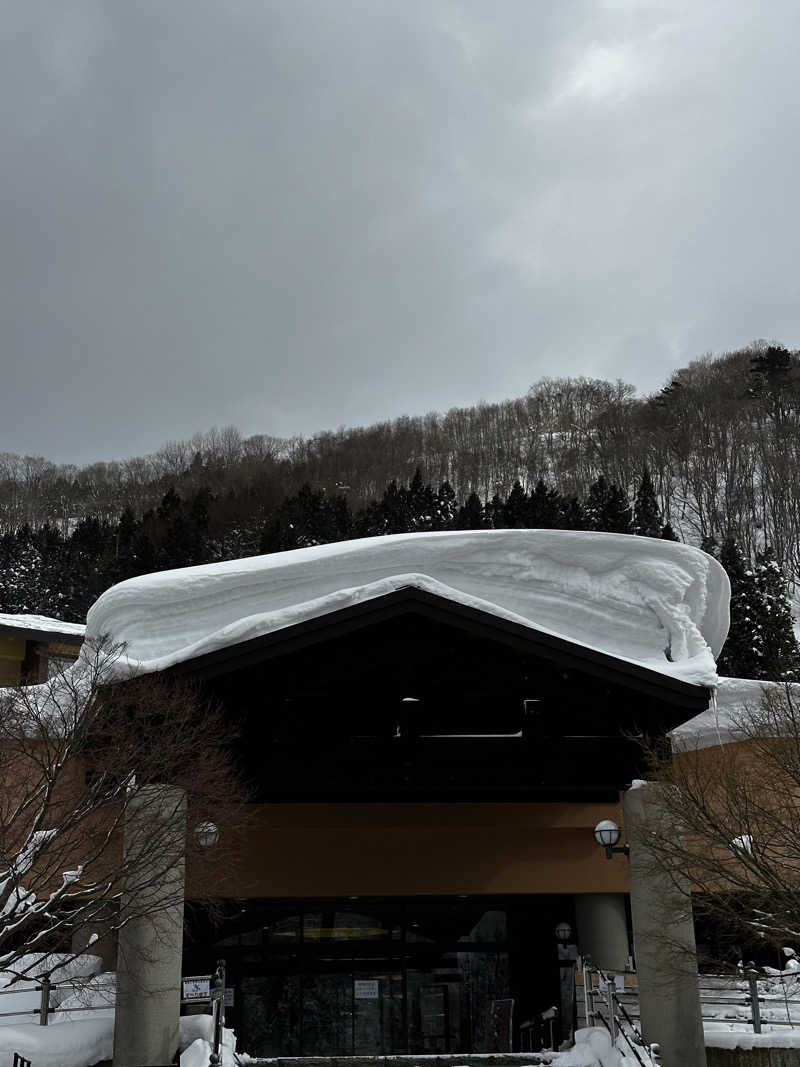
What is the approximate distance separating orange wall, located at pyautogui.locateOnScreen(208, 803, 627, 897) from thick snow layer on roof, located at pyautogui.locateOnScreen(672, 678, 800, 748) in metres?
2.55

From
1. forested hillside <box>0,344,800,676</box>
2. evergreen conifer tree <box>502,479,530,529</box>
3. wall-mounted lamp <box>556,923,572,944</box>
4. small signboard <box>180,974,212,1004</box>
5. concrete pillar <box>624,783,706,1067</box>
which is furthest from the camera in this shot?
evergreen conifer tree <box>502,479,530,529</box>

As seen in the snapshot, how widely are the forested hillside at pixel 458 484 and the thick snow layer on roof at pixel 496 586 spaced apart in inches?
1209

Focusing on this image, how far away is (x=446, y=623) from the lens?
1391cm

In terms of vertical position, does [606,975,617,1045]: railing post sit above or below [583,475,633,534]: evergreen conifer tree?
below

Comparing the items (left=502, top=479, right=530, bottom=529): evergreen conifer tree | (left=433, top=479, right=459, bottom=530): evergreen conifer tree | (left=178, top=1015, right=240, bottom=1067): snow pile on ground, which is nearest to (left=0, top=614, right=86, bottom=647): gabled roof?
(left=178, top=1015, right=240, bottom=1067): snow pile on ground

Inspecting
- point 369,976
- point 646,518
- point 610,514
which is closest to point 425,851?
point 369,976

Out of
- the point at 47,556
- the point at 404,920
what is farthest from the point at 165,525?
the point at 404,920

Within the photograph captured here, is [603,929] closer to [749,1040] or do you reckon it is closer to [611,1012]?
[749,1040]

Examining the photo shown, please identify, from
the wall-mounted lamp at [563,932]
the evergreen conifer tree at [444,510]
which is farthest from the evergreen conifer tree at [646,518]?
the wall-mounted lamp at [563,932]

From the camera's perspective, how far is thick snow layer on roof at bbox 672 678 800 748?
699 inches

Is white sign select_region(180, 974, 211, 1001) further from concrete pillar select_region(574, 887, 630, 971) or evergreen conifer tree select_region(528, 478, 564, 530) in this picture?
evergreen conifer tree select_region(528, 478, 564, 530)

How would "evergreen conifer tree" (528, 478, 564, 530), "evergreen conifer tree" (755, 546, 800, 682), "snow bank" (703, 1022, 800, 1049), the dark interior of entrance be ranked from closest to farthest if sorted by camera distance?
"snow bank" (703, 1022, 800, 1049) → the dark interior of entrance → "evergreen conifer tree" (755, 546, 800, 682) → "evergreen conifer tree" (528, 478, 564, 530)

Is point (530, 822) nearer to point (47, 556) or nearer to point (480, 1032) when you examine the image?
point (480, 1032)

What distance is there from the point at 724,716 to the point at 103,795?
1085 centimetres
